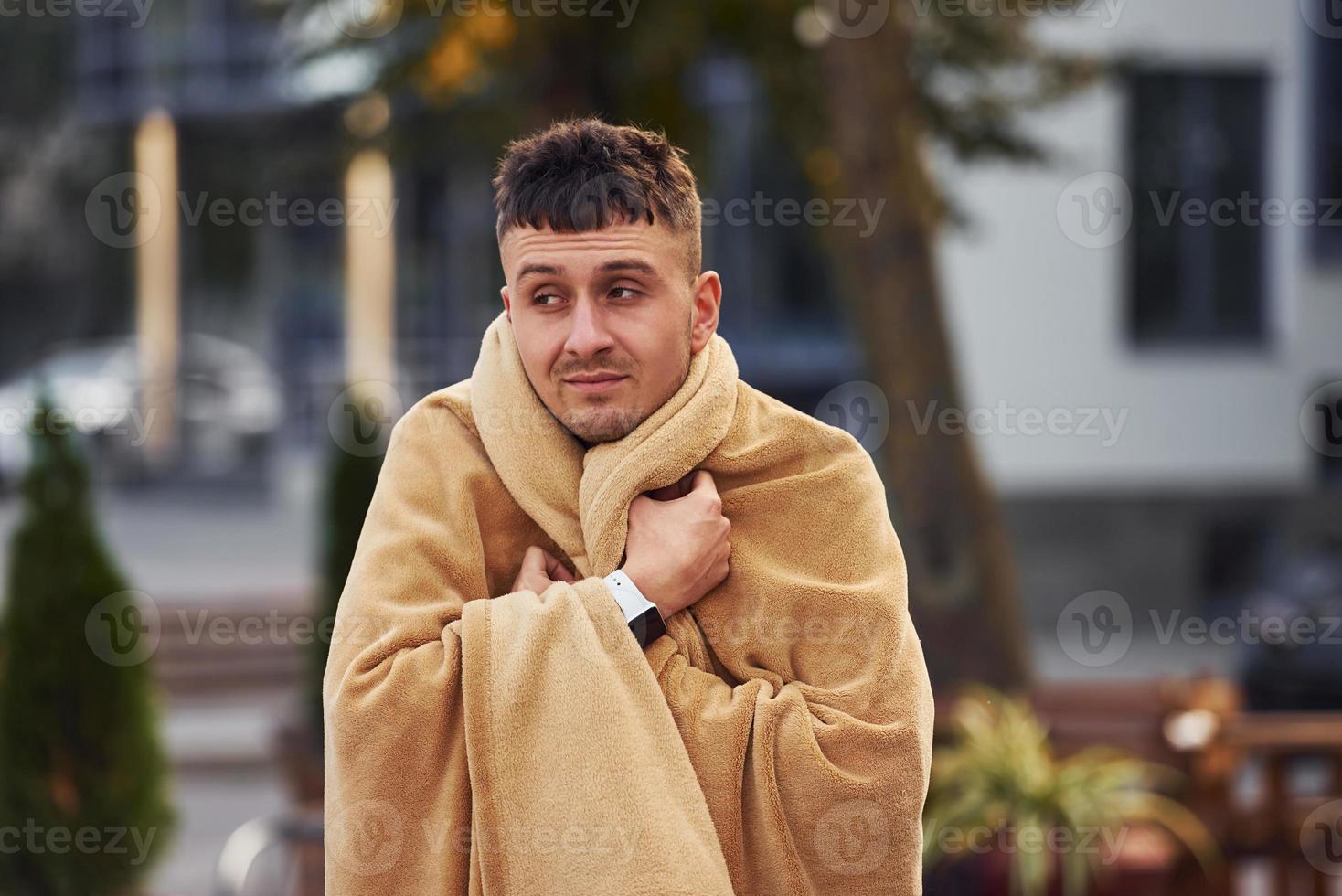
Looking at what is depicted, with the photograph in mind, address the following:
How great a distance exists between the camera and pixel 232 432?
20.5 meters

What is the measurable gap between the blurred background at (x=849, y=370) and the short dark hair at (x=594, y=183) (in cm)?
79

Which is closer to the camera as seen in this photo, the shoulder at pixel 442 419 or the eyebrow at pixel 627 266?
the eyebrow at pixel 627 266

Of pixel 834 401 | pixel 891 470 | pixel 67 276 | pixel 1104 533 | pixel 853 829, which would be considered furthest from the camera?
pixel 67 276

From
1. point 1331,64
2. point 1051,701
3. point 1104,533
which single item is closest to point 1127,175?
point 1331,64

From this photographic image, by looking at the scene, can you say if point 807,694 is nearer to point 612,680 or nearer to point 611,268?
point 612,680

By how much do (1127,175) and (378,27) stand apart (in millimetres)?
7405

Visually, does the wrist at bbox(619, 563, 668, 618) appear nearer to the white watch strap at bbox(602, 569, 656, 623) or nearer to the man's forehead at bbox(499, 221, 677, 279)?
the white watch strap at bbox(602, 569, 656, 623)

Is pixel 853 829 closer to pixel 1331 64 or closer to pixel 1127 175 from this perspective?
pixel 1127 175

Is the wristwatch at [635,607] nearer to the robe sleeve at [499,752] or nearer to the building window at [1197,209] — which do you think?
the robe sleeve at [499,752]

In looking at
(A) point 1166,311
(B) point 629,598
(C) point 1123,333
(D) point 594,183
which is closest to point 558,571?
(B) point 629,598

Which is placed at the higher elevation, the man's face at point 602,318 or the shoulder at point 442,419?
the man's face at point 602,318

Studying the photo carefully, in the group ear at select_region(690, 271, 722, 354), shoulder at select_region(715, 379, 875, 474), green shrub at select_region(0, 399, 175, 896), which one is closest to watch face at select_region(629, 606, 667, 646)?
shoulder at select_region(715, 379, 875, 474)

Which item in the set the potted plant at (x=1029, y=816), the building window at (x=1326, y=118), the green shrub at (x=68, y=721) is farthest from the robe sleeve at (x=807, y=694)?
the building window at (x=1326, y=118)

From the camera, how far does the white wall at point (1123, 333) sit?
1288cm
